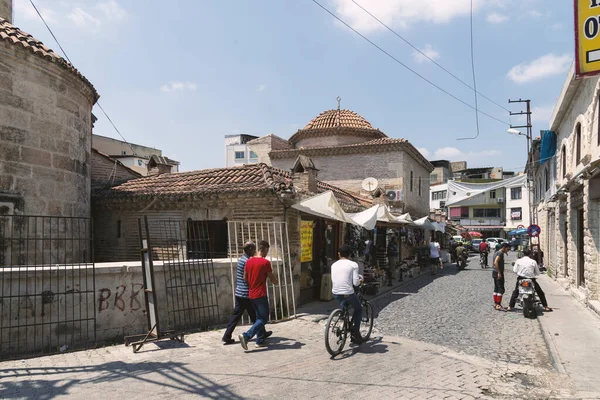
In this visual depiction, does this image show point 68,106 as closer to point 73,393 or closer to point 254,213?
point 254,213

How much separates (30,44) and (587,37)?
10.8 m

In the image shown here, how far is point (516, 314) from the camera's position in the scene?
10.2 m

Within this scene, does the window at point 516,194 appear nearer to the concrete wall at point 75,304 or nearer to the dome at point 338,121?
the dome at point 338,121

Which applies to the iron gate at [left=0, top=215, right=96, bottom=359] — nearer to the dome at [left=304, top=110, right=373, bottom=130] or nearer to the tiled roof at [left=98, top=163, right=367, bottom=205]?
the tiled roof at [left=98, top=163, right=367, bottom=205]

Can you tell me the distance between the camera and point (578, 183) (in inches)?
454

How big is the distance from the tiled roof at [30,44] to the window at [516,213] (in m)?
56.4

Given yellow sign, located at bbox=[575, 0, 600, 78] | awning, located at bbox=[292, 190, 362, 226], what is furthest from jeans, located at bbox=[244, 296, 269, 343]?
yellow sign, located at bbox=[575, 0, 600, 78]

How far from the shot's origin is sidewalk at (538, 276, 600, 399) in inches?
228

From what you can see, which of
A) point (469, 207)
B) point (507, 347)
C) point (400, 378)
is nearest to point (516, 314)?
point (507, 347)

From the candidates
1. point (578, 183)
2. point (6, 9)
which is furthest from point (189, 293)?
point (6, 9)

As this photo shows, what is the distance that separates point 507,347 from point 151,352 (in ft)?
19.1

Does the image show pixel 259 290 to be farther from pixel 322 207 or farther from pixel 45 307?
pixel 322 207

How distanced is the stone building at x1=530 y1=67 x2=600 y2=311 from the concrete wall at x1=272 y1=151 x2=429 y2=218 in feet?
25.0

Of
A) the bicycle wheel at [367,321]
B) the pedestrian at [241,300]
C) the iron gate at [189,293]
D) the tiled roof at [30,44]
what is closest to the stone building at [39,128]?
the tiled roof at [30,44]
